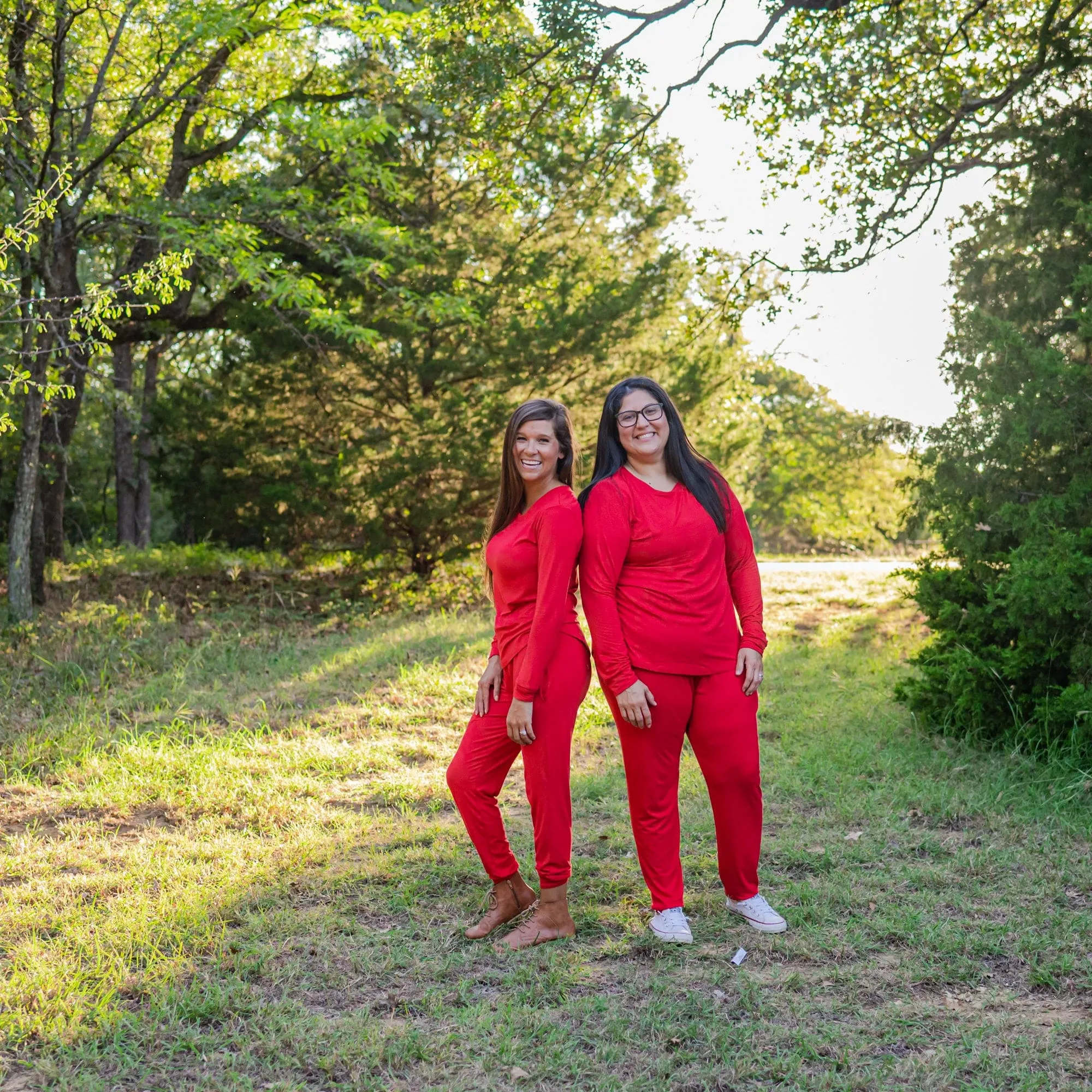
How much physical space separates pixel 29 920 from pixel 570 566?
2.59 m

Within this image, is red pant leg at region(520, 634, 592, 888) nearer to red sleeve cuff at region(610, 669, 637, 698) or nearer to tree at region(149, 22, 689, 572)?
red sleeve cuff at region(610, 669, 637, 698)

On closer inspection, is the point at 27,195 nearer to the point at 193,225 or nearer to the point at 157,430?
the point at 193,225

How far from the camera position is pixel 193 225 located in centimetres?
973

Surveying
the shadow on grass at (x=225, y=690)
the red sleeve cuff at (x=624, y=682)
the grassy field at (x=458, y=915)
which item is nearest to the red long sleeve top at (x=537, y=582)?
the red sleeve cuff at (x=624, y=682)

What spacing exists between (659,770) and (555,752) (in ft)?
1.33

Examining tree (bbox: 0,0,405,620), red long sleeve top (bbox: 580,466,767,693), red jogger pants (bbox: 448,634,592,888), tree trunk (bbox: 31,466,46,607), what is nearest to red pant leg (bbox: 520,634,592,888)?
red jogger pants (bbox: 448,634,592,888)

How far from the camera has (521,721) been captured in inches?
148

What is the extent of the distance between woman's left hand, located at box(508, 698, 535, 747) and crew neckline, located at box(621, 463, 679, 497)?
3.06 feet

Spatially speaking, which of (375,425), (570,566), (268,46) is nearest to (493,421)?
(375,425)

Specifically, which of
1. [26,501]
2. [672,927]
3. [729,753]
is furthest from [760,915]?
[26,501]

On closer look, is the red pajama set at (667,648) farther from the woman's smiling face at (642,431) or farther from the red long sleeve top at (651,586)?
the woman's smiling face at (642,431)

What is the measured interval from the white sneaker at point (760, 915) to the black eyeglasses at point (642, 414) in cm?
196

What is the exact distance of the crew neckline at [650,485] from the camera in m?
3.96

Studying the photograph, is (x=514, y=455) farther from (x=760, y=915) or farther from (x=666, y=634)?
(x=760, y=915)
